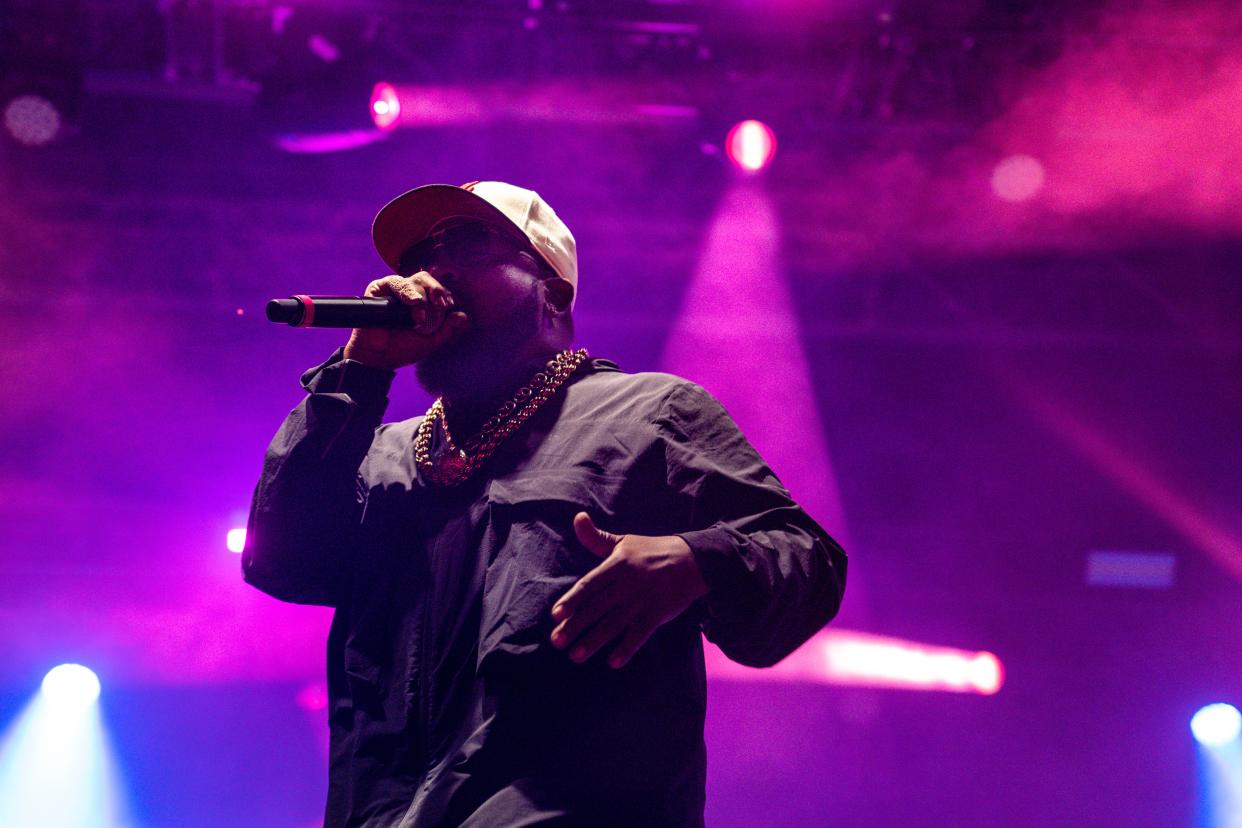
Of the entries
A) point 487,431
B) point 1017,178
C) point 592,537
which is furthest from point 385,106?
point 592,537

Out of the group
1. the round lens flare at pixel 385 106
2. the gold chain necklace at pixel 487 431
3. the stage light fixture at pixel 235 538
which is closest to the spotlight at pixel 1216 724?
the stage light fixture at pixel 235 538

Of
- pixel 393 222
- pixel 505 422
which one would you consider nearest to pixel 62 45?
pixel 393 222

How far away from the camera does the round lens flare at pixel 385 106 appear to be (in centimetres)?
475

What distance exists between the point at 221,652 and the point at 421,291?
4.66m

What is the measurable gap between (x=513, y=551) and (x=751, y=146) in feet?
13.1

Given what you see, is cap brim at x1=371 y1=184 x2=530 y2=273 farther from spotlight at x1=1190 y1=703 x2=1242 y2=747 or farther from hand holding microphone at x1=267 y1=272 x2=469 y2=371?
spotlight at x1=1190 y1=703 x2=1242 y2=747

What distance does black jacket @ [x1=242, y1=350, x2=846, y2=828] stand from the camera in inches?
57.5

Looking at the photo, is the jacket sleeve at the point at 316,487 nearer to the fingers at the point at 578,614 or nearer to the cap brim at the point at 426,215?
the cap brim at the point at 426,215

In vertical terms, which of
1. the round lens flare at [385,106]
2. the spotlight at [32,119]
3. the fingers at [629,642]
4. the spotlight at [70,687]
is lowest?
the spotlight at [70,687]

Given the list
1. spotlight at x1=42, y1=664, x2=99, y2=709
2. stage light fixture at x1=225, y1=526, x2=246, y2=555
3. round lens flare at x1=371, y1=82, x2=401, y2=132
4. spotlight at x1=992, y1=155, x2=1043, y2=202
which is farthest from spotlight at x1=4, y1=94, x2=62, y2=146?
spotlight at x1=992, y1=155, x2=1043, y2=202

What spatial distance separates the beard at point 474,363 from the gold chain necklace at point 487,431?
0.04 metres

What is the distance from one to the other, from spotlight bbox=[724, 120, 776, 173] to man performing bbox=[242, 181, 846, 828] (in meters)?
3.34

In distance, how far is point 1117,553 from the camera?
20.8ft

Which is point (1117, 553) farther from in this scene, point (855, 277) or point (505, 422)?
point (505, 422)
